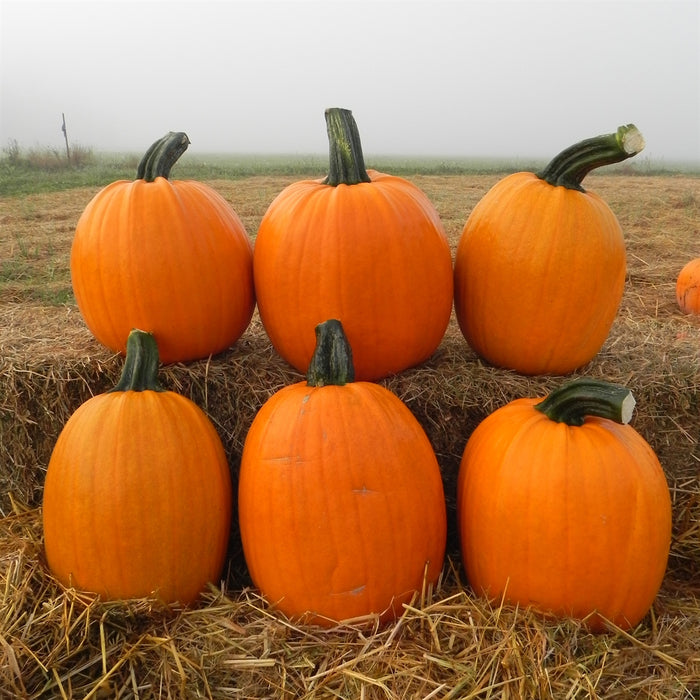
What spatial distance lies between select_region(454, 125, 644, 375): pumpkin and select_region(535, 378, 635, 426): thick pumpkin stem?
1.26 ft

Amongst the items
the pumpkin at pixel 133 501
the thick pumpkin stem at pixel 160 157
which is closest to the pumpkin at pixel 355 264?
the thick pumpkin stem at pixel 160 157

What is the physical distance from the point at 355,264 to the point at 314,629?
1.07m

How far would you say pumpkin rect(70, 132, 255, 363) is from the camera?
2189 mm

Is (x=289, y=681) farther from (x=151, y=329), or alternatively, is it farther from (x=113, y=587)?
(x=151, y=329)

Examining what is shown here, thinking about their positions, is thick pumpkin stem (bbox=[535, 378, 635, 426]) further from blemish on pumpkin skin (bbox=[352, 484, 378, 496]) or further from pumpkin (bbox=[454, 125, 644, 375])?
blemish on pumpkin skin (bbox=[352, 484, 378, 496])

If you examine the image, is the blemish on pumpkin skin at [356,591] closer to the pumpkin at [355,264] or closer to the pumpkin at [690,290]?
the pumpkin at [355,264]

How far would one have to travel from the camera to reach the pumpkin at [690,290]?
18.2 ft

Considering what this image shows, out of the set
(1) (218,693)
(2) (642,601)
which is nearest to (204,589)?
(1) (218,693)

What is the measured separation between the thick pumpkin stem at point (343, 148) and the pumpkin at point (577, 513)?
97 centimetres

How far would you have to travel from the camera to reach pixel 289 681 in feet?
5.49

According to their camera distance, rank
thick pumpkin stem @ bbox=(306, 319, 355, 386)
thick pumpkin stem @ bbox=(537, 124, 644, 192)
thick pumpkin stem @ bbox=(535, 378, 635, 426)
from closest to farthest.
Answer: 1. thick pumpkin stem @ bbox=(535, 378, 635, 426)
2. thick pumpkin stem @ bbox=(306, 319, 355, 386)
3. thick pumpkin stem @ bbox=(537, 124, 644, 192)

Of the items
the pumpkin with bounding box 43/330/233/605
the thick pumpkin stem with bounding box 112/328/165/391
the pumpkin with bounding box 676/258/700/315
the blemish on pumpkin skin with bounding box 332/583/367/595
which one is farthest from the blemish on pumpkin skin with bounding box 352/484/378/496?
the pumpkin with bounding box 676/258/700/315

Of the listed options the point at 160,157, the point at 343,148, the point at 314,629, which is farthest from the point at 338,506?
the point at 160,157

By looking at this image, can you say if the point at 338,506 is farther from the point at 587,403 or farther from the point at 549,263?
the point at 549,263
